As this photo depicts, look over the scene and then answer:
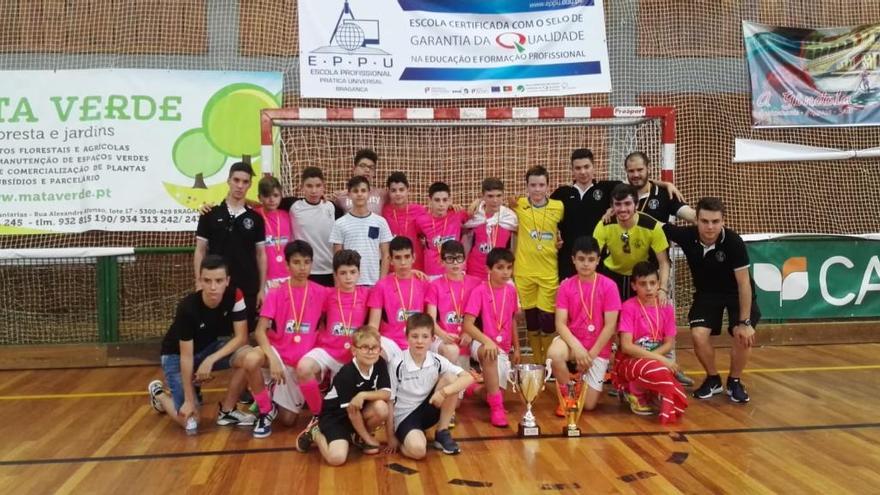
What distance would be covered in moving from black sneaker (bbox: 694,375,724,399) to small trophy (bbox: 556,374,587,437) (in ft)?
3.56

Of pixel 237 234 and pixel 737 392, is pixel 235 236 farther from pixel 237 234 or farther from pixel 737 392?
pixel 737 392

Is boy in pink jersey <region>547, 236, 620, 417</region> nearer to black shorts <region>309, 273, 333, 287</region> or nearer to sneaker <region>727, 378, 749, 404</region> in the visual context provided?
sneaker <region>727, 378, 749, 404</region>

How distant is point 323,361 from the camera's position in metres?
4.22

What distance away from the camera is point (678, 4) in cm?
836

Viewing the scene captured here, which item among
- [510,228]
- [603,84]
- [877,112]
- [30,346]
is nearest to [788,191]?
[877,112]

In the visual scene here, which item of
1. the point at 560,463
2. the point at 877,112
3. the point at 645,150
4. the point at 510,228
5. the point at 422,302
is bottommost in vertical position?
the point at 560,463

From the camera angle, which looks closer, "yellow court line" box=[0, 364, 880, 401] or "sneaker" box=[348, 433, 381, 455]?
"sneaker" box=[348, 433, 381, 455]

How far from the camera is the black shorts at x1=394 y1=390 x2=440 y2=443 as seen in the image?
12.5ft

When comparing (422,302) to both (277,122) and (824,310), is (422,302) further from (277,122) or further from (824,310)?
(824,310)

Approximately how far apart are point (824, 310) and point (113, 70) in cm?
768

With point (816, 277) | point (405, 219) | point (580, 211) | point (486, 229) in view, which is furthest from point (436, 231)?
point (816, 277)

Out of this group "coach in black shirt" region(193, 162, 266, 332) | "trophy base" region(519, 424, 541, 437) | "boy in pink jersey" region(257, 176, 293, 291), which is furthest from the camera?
"boy in pink jersey" region(257, 176, 293, 291)

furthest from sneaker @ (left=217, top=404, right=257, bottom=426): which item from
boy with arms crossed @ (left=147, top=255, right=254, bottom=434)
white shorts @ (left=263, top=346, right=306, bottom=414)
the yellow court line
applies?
the yellow court line

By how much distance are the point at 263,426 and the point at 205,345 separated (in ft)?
2.17
